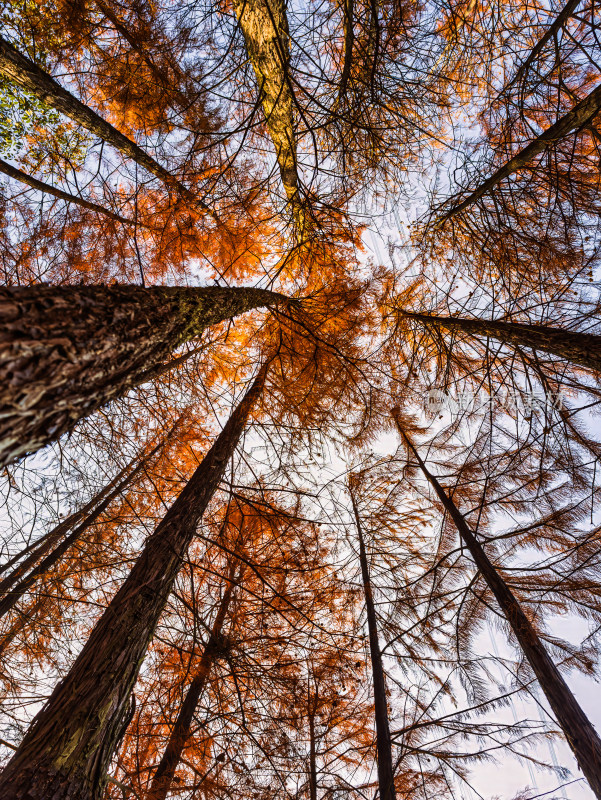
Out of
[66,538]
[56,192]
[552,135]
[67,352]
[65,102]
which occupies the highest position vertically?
[56,192]

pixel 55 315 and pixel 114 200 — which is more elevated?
pixel 114 200

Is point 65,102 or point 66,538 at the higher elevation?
point 65,102

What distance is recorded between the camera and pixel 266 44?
329 cm

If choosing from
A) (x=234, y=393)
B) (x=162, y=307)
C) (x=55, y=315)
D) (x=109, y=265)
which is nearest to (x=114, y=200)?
(x=109, y=265)

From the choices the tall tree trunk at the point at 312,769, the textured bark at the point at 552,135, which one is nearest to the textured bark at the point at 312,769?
the tall tree trunk at the point at 312,769

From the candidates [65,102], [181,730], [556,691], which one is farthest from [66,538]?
[556,691]

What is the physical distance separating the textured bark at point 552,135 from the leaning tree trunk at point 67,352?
10.5 feet

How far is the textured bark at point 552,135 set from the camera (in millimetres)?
Answer: 2465

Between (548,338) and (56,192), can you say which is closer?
(548,338)

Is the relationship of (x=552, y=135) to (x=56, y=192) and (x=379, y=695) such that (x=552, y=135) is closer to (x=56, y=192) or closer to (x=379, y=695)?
(x=56, y=192)

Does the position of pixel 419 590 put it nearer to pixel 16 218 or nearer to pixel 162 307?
pixel 162 307

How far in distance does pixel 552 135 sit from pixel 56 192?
5.28 m

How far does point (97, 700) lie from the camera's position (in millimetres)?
1803

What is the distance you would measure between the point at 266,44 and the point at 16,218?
3.69 metres
